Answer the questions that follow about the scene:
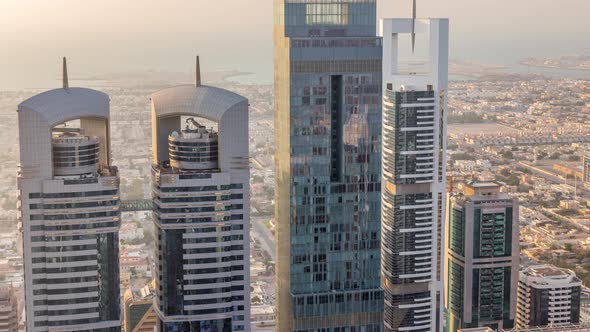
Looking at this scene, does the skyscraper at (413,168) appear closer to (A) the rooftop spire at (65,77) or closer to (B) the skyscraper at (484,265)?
(B) the skyscraper at (484,265)

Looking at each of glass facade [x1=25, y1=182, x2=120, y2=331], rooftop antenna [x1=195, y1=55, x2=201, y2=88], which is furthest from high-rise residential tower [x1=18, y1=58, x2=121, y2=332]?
rooftop antenna [x1=195, y1=55, x2=201, y2=88]

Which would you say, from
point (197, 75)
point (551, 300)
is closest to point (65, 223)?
point (197, 75)

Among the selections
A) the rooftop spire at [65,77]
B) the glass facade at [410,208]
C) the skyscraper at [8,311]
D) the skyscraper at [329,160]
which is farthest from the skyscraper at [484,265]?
the rooftop spire at [65,77]

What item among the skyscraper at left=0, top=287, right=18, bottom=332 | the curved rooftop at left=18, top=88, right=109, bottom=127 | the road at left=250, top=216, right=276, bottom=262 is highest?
the curved rooftop at left=18, top=88, right=109, bottom=127

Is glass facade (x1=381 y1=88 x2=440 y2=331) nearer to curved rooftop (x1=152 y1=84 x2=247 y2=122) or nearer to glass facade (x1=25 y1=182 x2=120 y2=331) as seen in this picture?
curved rooftop (x1=152 y1=84 x2=247 y2=122)

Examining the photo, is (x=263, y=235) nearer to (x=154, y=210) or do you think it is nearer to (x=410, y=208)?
(x=154, y=210)

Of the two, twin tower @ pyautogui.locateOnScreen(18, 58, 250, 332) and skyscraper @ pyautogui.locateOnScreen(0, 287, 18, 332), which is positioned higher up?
twin tower @ pyautogui.locateOnScreen(18, 58, 250, 332)

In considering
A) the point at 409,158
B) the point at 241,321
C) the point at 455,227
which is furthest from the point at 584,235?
the point at 241,321
